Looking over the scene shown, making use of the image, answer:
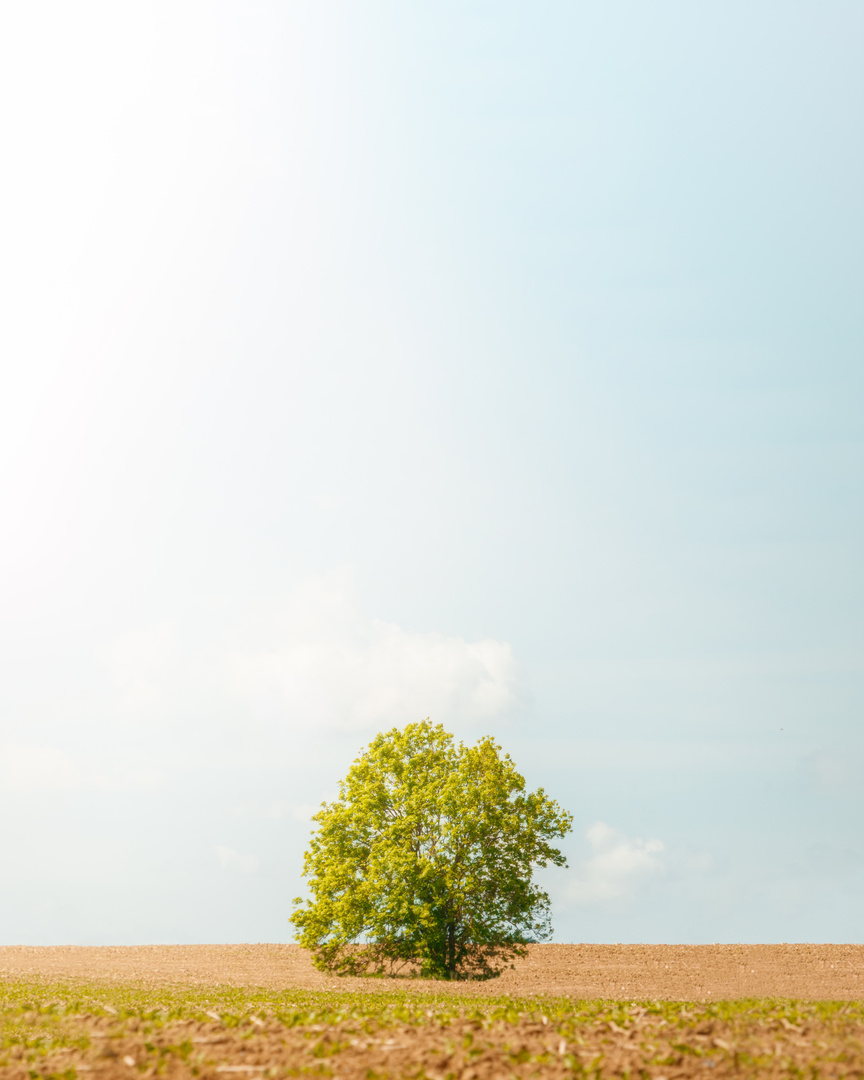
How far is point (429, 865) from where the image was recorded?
37.5 meters

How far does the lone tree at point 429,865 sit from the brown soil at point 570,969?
72.8 inches

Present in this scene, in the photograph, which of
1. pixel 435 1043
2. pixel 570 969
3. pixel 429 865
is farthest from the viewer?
pixel 570 969

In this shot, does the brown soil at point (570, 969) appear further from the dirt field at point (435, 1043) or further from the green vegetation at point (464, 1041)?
the green vegetation at point (464, 1041)

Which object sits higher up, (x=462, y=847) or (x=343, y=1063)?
(x=462, y=847)

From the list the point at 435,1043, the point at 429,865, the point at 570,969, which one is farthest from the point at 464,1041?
the point at 570,969

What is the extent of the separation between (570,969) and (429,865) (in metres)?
24.0

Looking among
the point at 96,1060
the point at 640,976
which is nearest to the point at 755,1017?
the point at 96,1060

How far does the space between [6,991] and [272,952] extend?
4005 cm

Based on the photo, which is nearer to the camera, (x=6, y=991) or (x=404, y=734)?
(x=6, y=991)

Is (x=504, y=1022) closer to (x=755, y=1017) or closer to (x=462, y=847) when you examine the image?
(x=755, y=1017)

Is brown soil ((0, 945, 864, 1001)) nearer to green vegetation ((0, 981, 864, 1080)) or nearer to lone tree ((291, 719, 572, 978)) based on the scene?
lone tree ((291, 719, 572, 978))

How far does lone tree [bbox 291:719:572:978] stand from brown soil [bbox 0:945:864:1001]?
1850 mm

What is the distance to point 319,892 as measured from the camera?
39781mm

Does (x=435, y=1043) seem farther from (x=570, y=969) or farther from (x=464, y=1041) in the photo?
(x=570, y=969)
